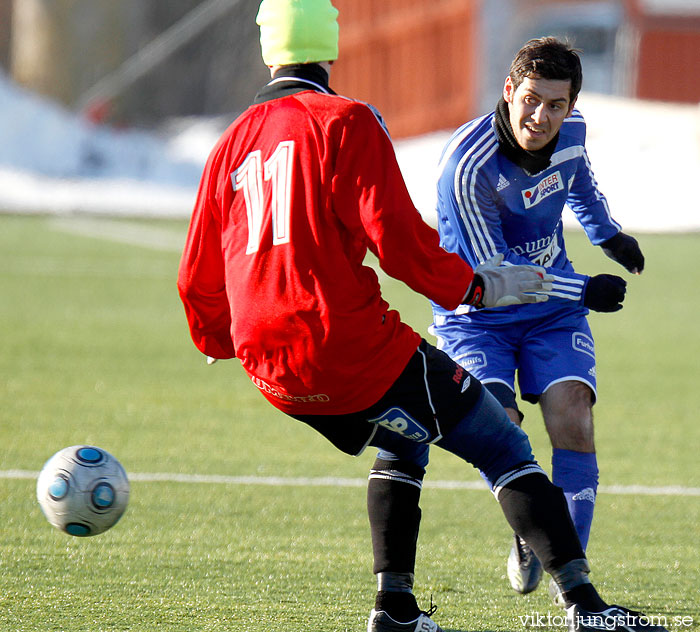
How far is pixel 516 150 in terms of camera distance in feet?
15.2

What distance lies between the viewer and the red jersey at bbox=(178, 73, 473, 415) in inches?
137

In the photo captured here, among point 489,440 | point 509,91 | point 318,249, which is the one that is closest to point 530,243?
point 509,91

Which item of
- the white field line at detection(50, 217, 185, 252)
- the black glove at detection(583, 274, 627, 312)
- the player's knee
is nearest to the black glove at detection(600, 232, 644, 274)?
the black glove at detection(583, 274, 627, 312)

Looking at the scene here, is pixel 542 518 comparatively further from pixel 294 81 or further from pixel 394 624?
pixel 294 81

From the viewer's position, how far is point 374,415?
3.72m

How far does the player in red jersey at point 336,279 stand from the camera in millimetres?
3512

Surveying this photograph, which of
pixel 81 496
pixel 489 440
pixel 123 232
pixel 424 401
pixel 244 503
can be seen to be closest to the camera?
pixel 424 401

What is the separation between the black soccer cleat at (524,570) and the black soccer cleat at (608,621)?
1.03m

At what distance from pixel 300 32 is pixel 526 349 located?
172 cm

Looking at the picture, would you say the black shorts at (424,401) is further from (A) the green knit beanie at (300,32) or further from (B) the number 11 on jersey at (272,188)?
(A) the green knit beanie at (300,32)

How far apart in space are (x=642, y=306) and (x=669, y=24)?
19624 mm

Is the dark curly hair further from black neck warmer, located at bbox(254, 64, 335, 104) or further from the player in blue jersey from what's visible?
black neck warmer, located at bbox(254, 64, 335, 104)

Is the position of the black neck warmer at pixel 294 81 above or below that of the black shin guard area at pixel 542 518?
above

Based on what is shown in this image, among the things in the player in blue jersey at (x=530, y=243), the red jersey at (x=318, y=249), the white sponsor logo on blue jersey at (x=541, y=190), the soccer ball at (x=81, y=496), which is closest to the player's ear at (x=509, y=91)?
the player in blue jersey at (x=530, y=243)
